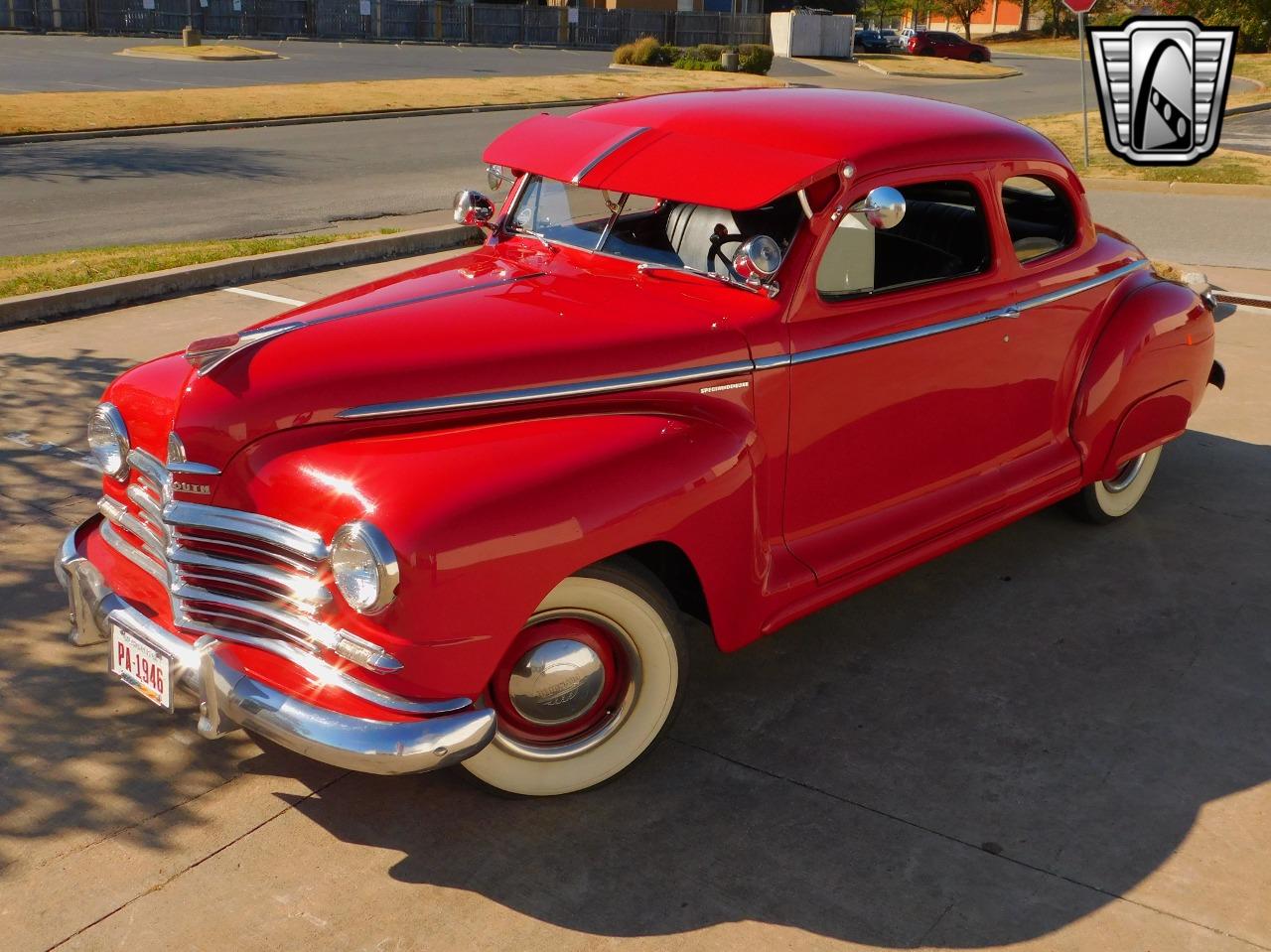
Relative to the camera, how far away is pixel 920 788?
3914mm

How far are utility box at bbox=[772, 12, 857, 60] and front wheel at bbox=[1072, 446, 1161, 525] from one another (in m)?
44.9

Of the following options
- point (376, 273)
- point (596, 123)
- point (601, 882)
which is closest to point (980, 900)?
point (601, 882)

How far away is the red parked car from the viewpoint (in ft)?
168

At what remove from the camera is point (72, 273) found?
958 cm

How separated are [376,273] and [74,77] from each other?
2031cm

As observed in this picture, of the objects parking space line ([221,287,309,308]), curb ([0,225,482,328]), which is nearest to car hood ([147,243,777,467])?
parking space line ([221,287,309,308])

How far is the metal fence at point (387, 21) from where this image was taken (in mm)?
42000

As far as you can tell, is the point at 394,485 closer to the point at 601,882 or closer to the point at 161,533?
the point at 161,533

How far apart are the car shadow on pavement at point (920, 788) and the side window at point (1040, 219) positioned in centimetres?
136

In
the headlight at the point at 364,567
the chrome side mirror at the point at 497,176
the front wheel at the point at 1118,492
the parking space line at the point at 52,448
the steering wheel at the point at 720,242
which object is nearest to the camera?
the headlight at the point at 364,567

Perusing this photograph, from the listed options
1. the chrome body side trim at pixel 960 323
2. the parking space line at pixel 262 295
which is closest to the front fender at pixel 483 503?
the chrome body side trim at pixel 960 323

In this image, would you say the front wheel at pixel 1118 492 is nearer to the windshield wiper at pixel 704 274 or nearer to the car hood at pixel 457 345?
the windshield wiper at pixel 704 274

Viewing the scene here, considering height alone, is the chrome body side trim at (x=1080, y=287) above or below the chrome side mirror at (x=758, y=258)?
below

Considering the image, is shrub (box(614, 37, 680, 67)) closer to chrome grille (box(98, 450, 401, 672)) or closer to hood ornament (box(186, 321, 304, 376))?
hood ornament (box(186, 321, 304, 376))
